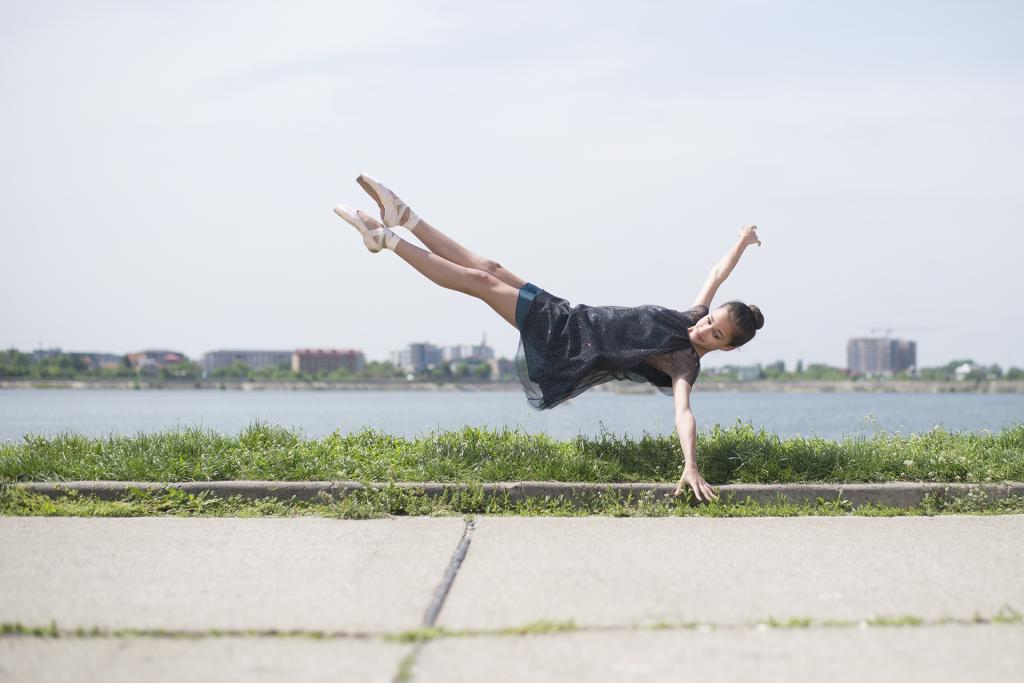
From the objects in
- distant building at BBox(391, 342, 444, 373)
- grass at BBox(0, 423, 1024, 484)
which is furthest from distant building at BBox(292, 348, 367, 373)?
grass at BBox(0, 423, 1024, 484)

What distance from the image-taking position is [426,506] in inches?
216

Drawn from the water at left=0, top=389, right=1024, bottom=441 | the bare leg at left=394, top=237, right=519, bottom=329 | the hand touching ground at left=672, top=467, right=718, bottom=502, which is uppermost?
the bare leg at left=394, top=237, right=519, bottom=329

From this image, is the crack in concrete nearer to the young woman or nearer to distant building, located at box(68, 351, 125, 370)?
the young woman

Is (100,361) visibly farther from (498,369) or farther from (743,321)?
(743,321)

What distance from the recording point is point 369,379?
398 ft

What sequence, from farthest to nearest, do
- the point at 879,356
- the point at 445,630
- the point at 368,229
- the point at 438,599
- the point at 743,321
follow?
the point at 879,356
the point at 368,229
the point at 743,321
the point at 438,599
the point at 445,630

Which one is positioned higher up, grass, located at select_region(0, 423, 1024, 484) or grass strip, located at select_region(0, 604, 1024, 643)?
grass, located at select_region(0, 423, 1024, 484)

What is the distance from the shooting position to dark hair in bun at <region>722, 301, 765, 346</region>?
6176 millimetres

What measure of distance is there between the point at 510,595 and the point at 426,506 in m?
1.84

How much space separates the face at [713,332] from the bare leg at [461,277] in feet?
4.12

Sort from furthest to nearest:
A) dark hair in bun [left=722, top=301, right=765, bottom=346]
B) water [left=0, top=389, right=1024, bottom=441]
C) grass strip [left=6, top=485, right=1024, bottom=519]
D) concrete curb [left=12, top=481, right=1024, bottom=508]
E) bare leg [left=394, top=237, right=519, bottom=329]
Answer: water [left=0, top=389, right=1024, bottom=441] < bare leg [left=394, top=237, right=519, bottom=329] < dark hair in bun [left=722, top=301, right=765, bottom=346] < concrete curb [left=12, top=481, right=1024, bottom=508] < grass strip [left=6, top=485, right=1024, bottom=519]

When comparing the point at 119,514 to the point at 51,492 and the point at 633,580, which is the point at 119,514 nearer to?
the point at 51,492

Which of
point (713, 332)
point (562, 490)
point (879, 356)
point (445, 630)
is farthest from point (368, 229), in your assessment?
point (879, 356)

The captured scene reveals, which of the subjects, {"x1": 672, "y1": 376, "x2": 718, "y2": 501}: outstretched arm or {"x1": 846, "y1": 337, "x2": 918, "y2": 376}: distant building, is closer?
{"x1": 672, "y1": 376, "x2": 718, "y2": 501}: outstretched arm
